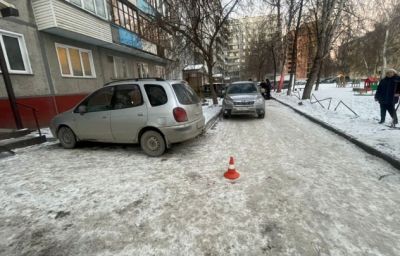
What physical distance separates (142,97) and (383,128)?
282 inches

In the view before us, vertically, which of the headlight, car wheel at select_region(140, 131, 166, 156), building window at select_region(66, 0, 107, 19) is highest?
building window at select_region(66, 0, 107, 19)

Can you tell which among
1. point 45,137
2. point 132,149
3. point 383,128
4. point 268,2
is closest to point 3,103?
point 45,137

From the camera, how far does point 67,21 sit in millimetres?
9250

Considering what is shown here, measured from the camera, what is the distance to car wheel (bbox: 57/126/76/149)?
6.37 metres

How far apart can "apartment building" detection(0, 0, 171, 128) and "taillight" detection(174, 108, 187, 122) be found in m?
6.03

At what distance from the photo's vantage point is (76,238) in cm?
265

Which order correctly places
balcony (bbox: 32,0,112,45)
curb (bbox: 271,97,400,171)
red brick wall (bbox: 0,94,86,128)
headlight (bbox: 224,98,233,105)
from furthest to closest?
headlight (bbox: 224,98,233,105) → balcony (bbox: 32,0,112,45) → red brick wall (bbox: 0,94,86,128) → curb (bbox: 271,97,400,171)

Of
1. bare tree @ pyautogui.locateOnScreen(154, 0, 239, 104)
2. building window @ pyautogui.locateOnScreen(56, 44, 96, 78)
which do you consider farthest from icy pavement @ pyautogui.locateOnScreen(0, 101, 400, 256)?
bare tree @ pyautogui.locateOnScreen(154, 0, 239, 104)

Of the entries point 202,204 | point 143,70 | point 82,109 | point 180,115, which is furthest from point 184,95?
point 143,70

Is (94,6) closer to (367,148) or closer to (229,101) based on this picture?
(229,101)

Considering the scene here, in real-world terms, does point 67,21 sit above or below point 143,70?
above

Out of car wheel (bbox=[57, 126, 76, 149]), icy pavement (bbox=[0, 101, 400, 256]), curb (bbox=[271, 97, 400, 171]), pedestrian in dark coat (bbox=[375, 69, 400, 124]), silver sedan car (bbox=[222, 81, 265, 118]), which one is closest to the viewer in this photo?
icy pavement (bbox=[0, 101, 400, 256])

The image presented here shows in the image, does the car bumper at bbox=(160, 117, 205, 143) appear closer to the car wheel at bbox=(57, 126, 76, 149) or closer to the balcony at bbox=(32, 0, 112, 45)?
the car wheel at bbox=(57, 126, 76, 149)

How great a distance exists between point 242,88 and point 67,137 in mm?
7905
